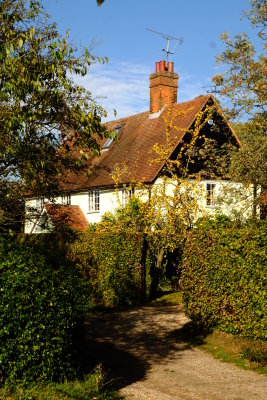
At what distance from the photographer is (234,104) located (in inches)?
692

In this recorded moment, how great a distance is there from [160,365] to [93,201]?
21.8 meters

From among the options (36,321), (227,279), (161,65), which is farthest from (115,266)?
(161,65)

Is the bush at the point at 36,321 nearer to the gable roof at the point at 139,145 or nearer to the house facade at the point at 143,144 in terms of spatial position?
the gable roof at the point at 139,145

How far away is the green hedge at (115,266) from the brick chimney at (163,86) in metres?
16.0

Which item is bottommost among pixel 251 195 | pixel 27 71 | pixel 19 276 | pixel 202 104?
pixel 19 276

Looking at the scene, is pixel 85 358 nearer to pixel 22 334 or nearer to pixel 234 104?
pixel 22 334

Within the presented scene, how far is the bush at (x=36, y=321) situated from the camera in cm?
735

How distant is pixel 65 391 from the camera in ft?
24.0

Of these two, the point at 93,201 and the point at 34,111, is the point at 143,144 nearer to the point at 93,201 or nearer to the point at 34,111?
the point at 93,201

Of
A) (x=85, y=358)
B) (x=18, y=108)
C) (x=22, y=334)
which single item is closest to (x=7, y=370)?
(x=22, y=334)

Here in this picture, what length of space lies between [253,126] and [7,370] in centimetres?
1295

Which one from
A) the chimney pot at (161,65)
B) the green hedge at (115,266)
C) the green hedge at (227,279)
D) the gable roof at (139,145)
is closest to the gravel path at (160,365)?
the green hedge at (227,279)

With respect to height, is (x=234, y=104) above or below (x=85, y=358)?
above

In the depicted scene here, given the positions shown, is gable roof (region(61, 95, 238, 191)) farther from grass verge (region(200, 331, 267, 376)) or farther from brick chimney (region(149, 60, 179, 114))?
grass verge (region(200, 331, 267, 376))
